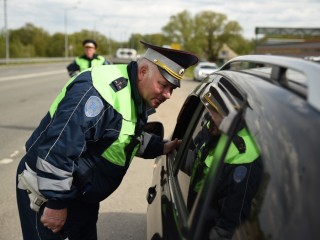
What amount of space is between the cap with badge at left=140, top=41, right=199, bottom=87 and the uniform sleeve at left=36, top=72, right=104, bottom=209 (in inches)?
16.2

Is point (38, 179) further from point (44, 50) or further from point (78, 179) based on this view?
point (44, 50)

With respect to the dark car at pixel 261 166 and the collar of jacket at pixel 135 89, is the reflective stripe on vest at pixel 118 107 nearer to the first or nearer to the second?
the collar of jacket at pixel 135 89

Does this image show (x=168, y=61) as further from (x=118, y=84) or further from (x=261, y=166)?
(x=261, y=166)

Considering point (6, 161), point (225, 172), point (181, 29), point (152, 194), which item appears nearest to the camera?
point (225, 172)

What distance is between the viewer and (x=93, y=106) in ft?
6.66

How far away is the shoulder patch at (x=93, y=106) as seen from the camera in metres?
2.01

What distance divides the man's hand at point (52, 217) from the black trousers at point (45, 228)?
0.18 m

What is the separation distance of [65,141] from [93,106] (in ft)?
0.74

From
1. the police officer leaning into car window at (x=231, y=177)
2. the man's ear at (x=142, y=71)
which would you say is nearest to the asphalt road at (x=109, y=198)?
the man's ear at (x=142, y=71)

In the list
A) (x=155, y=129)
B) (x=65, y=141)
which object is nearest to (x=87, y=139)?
(x=65, y=141)

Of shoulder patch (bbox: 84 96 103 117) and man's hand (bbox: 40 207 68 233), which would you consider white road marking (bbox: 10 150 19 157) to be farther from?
shoulder patch (bbox: 84 96 103 117)

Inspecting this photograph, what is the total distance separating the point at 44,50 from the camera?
79.2 meters

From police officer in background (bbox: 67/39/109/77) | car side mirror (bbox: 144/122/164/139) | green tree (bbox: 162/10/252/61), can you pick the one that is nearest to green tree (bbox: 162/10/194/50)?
green tree (bbox: 162/10/252/61)

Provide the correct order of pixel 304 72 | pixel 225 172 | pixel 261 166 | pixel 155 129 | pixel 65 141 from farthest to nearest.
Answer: pixel 155 129, pixel 65 141, pixel 225 172, pixel 261 166, pixel 304 72
